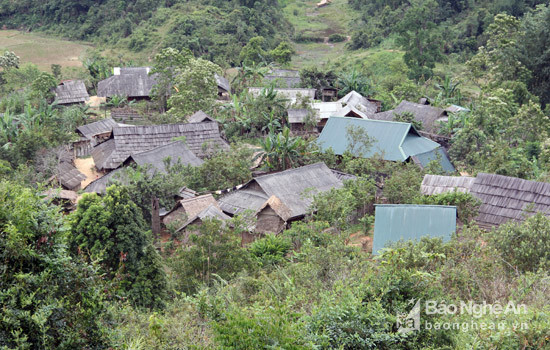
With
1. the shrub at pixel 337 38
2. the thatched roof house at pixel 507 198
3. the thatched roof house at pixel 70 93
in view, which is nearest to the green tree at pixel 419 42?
the shrub at pixel 337 38

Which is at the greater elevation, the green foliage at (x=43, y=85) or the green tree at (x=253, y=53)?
the green foliage at (x=43, y=85)

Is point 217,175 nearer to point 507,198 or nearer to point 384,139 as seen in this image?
point 384,139

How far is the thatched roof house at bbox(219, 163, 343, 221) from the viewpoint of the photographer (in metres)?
19.4

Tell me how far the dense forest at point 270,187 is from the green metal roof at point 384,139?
154mm

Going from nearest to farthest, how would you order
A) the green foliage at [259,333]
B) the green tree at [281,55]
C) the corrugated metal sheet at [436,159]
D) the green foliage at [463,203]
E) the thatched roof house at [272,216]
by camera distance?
the green foliage at [259,333] < the green foliage at [463,203] < the thatched roof house at [272,216] < the corrugated metal sheet at [436,159] < the green tree at [281,55]

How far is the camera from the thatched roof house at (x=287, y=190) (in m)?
19.4

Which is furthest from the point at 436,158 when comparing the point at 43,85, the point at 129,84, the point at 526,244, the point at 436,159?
the point at 43,85

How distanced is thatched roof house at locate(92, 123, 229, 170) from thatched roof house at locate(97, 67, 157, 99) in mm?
9932

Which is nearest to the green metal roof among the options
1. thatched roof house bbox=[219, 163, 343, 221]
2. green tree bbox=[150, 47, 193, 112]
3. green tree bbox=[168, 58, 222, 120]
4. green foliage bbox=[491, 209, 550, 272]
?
thatched roof house bbox=[219, 163, 343, 221]

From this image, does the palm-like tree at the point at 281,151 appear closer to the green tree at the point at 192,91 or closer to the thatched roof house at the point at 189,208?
the thatched roof house at the point at 189,208

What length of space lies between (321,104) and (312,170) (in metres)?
11.3

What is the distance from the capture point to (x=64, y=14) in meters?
53.9

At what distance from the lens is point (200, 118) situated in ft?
96.4

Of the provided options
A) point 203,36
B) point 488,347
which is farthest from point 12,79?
point 488,347
